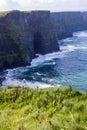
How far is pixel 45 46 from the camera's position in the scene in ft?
412

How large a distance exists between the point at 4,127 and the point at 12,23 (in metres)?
99.5

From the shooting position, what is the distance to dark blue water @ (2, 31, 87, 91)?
7162 cm

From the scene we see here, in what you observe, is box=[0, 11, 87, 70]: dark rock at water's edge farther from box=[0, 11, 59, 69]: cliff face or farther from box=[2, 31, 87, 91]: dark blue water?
box=[2, 31, 87, 91]: dark blue water

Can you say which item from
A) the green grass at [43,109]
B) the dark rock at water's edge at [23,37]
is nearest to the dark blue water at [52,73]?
the dark rock at water's edge at [23,37]

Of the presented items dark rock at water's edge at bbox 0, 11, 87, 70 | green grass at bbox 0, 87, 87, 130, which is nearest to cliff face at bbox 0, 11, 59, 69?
dark rock at water's edge at bbox 0, 11, 87, 70

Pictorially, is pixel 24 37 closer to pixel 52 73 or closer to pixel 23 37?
pixel 23 37

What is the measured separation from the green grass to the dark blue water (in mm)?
44178

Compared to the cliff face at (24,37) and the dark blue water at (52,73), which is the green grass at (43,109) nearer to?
the dark blue water at (52,73)

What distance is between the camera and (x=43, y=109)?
1805cm

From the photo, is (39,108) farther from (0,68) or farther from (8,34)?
(8,34)

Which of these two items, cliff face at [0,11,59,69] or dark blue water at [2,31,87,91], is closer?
dark blue water at [2,31,87,91]

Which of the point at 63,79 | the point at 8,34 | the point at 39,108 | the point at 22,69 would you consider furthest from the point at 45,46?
the point at 39,108

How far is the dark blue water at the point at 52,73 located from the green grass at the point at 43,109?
44178mm

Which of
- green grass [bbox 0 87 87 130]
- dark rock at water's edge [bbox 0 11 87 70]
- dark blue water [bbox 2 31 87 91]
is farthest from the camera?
dark rock at water's edge [bbox 0 11 87 70]
